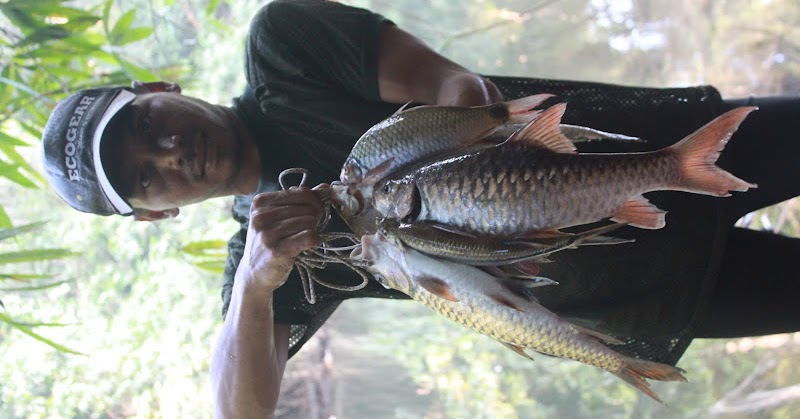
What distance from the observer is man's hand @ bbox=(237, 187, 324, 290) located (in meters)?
0.63

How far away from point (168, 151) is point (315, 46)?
0.30 metres

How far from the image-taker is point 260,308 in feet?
2.54

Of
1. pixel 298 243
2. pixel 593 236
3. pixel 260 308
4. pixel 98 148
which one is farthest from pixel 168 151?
pixel 593 236

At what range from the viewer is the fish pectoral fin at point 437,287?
20.6 inches

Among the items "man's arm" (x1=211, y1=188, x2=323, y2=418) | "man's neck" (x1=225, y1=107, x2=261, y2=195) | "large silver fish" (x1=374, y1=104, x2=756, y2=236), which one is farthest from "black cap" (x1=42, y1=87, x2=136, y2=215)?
"large silver fish" (x1=374, y1=104, x2=756, y2=236)

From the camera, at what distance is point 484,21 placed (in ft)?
14.5

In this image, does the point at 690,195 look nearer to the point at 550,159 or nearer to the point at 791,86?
the point at 550,159

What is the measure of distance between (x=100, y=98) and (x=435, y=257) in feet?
2.39

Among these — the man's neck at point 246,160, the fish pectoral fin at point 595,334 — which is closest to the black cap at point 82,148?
the man's neck at point 246,160

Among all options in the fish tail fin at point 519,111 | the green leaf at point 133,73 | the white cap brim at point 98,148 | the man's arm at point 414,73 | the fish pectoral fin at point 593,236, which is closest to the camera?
the fish pectoral fin at point 593,236

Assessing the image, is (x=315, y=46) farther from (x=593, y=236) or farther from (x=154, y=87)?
(x=593, y=236)

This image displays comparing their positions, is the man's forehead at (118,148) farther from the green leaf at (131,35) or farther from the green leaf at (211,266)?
the green leaf at (131,35)

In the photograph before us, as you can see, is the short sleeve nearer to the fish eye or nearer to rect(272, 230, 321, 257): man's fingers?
the fish eye

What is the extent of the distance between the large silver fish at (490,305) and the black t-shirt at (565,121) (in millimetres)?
292
